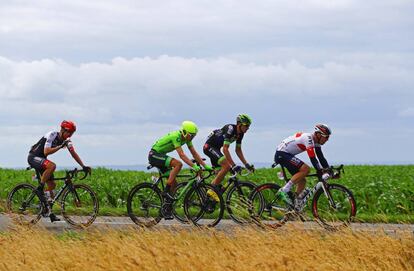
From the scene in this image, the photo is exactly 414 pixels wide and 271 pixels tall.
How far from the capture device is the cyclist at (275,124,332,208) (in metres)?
14.8

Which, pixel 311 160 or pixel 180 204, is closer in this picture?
pixel 311 160

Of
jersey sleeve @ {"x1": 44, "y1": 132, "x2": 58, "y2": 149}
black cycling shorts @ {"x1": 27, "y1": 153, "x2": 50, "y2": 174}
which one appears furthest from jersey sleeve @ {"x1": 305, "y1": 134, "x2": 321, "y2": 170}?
black cycling shorts @ {"x1": 27, "y1": 153, "x2": 50, "y2": 174}

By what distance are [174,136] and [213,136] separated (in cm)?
170

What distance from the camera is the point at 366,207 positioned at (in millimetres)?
20453

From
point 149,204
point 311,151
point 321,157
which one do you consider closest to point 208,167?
point 149,204

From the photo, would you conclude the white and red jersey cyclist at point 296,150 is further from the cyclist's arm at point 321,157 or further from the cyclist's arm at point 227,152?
the cyclist's arm at point 227,152

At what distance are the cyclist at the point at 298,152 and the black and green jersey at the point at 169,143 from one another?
1825 millimetres

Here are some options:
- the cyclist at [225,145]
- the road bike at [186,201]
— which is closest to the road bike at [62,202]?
the road bike at [186,201]

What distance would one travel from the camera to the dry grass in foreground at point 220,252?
29.1ft

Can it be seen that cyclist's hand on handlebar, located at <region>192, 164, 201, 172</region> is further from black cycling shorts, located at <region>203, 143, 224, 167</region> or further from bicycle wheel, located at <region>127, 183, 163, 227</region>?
black cycling shorts, located at <region>203, 143, 224, 167</region>

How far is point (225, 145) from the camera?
15859 millimetres

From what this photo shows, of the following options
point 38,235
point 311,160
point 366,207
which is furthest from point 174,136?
point 366,207

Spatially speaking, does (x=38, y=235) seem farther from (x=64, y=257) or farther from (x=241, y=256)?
(x=241, y=256)

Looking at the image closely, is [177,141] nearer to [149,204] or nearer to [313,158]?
[149,204]
